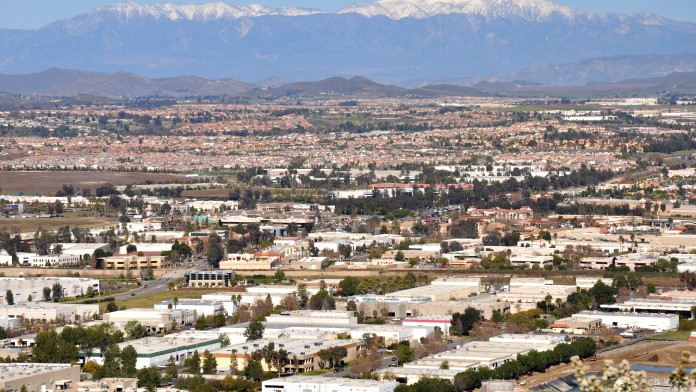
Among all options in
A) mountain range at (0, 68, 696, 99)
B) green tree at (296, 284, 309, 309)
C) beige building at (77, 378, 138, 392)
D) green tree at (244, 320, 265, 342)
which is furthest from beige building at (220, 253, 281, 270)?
mountain range at (0, 68, 696, 99)

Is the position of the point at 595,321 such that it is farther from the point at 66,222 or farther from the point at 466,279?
the point at 66,222

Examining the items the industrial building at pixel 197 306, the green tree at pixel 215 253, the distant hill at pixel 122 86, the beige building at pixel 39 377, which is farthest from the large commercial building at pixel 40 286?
the distant hill at pixel 122 86

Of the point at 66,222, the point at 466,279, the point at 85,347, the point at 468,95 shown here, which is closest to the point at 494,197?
the point at 66,222

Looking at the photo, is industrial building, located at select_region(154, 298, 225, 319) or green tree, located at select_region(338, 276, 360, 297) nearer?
industrial building, located at select_region(154, 298, 225, 319)

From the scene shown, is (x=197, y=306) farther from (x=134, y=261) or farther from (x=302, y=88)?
(x=302, y=88)

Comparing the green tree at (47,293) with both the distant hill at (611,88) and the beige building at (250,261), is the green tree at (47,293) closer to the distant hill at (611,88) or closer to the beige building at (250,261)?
the beige building at (250,261)

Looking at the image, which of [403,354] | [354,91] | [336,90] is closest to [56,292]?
[403,354]

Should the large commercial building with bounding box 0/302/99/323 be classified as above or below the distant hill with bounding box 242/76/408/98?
above

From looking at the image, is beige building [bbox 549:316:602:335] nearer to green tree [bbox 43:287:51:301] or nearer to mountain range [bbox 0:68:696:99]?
green tree [bbox 43:287:51:301]
